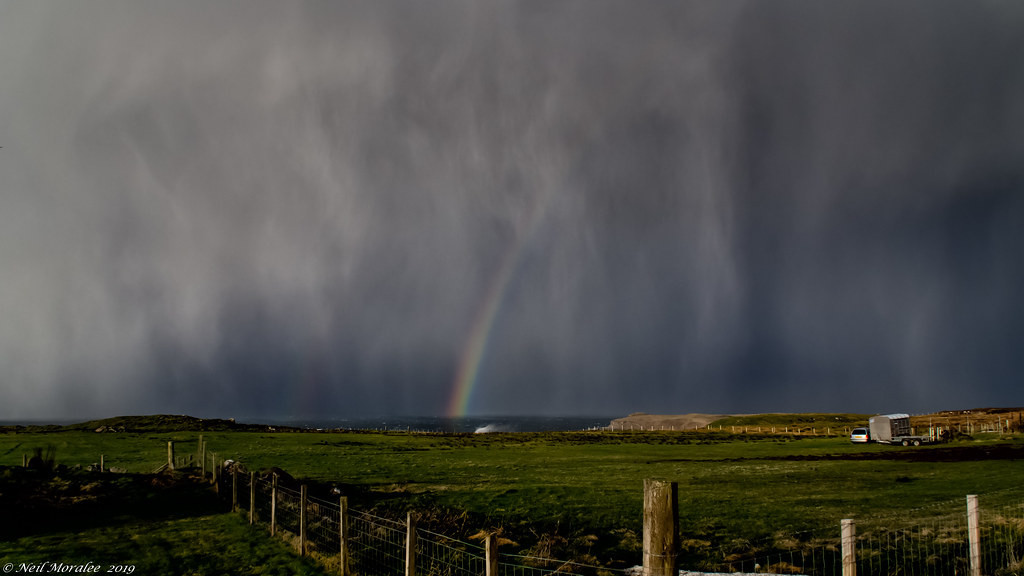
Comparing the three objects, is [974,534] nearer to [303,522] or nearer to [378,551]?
[378,551]

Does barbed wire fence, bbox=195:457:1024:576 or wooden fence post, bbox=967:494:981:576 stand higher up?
wooden fence post, bbox=967:494:981:576

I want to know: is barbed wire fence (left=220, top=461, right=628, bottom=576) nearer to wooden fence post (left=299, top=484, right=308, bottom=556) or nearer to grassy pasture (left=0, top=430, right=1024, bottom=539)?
wooden fence post (left=299, top=484, right=308, bottom=556)

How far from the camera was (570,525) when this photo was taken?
21.0m

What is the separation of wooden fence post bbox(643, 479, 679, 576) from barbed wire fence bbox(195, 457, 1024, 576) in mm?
6341

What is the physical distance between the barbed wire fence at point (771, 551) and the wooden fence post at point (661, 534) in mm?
6341

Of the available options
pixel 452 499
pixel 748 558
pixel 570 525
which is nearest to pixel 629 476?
pixel 452 499

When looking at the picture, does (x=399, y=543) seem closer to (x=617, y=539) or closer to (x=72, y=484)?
(x=617, y=539)

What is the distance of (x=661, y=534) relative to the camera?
6070mm

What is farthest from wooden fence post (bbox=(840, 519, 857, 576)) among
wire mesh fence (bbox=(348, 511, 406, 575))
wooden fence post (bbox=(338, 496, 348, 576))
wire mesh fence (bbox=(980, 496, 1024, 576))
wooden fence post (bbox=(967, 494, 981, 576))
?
wooden fence post (bbox=(338, 496, 348, 576))

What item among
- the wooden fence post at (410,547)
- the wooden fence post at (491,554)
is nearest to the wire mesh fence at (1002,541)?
the wooden fence post at (491,554)

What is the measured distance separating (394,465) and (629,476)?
61.8ft

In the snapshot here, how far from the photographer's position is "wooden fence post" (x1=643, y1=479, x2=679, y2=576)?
6.07 meters

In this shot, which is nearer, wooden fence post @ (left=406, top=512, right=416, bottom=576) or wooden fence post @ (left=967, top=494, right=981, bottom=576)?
wooden fence post @ (left=967, top=494, right=981, bottom=576)

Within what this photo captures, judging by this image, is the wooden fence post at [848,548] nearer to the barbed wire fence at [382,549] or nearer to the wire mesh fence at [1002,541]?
the barbed wire fence at [382,549]
